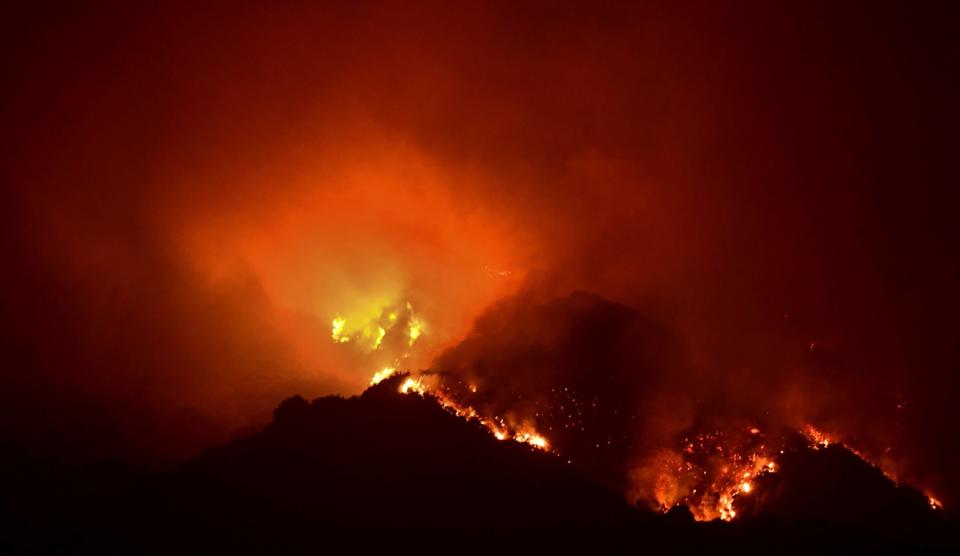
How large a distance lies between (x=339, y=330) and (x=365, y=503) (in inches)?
687

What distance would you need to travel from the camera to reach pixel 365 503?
2267cm

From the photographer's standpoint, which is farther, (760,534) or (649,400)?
(649,400)

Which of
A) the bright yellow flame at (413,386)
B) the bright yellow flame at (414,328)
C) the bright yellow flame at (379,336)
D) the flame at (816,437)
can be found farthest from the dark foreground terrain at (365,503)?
the bright yellow flame at (379,336)

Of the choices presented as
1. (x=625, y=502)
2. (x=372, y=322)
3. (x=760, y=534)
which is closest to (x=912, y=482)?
(x=760, y=534)

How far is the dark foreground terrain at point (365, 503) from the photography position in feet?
70.6

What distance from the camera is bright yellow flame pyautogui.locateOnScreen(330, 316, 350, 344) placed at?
38.8m

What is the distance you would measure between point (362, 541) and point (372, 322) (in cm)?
1814

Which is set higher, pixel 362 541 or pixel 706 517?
pixel 706 517

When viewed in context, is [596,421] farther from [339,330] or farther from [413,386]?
→ [339,330]

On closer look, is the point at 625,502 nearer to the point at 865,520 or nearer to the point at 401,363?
the point at 865,520

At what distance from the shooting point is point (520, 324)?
35250 mm

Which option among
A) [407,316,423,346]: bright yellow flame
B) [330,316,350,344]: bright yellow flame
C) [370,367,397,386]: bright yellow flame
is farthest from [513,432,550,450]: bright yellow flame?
[330,316,350,344]: bright yellow flame

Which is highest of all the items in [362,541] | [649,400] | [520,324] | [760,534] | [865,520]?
[520,324]

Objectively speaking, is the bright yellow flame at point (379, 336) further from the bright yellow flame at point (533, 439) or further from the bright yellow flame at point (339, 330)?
the bright yellow flame at point (533, 439)
